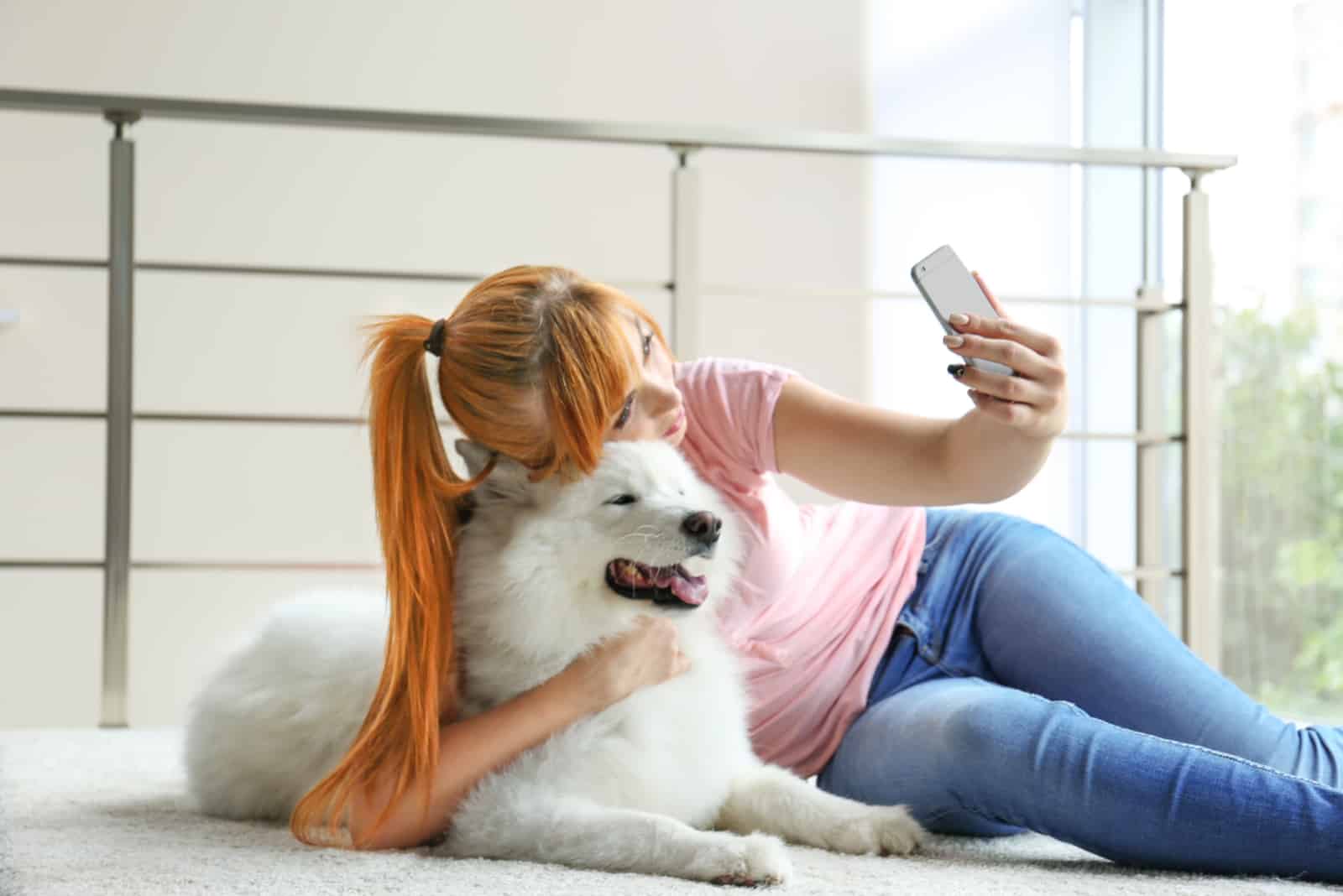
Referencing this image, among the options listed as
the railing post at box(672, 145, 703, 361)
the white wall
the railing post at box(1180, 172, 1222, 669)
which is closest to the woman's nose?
the railing post at box(672, 145, 703, 361)

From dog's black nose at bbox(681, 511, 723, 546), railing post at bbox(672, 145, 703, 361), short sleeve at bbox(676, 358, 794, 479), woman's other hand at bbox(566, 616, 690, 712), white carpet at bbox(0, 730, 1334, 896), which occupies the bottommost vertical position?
white carpet at bbox(0, 730, 1334, 896)

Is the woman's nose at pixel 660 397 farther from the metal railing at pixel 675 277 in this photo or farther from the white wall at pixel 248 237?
the white wall at pixel 248 237

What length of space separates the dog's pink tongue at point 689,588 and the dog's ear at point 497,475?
156 mm

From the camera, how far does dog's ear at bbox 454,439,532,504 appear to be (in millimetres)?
1221

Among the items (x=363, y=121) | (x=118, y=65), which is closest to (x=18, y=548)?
(x=118, y=65)

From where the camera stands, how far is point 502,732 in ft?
3.84

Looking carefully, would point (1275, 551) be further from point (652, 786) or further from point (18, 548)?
point (18, 548)

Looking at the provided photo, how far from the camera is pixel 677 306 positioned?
216 centimetres

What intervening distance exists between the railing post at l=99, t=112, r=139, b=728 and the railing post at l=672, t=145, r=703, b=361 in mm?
820

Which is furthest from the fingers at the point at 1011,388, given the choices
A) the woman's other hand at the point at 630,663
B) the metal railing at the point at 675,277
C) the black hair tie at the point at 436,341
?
the metal railing at the point at 675,277

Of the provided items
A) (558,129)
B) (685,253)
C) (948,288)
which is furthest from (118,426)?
(948,288)

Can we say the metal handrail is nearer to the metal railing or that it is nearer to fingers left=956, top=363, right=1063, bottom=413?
the metal railing

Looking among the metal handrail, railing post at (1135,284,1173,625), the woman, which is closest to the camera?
the woman

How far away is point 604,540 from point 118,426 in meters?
1.14
